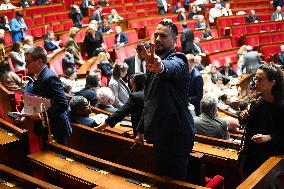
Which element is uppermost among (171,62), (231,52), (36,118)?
(171,62)

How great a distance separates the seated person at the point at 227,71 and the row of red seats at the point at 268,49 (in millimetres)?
940

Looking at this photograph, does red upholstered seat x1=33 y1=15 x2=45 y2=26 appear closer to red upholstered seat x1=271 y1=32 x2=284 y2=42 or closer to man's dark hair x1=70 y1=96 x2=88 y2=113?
red upholstered seat x1=271 y1=32 x2=284 y2=42

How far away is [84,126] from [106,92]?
576mm

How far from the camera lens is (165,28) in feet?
4.03

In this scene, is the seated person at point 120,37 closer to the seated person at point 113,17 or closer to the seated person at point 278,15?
the seated person at point 113,17

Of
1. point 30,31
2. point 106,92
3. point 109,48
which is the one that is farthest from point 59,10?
point 106,92

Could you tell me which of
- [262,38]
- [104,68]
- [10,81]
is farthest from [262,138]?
[262,38]

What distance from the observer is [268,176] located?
3.76 feet

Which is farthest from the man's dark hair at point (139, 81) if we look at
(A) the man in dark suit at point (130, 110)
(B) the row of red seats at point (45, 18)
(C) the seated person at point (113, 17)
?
(C) the seated person at point (113, 17)

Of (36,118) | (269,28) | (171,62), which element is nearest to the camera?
(171,62)

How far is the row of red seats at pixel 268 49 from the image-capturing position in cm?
548

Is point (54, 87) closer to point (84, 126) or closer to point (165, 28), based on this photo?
point (84, 126)

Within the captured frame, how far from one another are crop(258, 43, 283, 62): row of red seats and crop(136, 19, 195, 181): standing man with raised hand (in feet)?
14.4

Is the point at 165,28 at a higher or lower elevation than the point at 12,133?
higher
